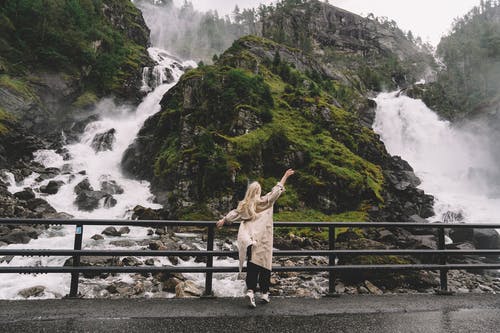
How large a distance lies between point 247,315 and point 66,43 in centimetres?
6274

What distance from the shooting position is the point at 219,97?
124ft

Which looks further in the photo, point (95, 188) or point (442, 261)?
point (95, 188)

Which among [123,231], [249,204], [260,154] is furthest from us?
[260,154]

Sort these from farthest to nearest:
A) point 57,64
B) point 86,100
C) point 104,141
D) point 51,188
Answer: point 57,64 → point 86,100 → point 104,141 → point 51,188

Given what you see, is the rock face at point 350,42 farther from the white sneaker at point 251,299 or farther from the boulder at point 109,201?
the white sneaker at point 251,299

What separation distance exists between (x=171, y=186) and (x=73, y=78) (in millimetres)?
34627

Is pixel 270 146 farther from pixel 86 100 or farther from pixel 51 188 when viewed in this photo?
pixel 86 100

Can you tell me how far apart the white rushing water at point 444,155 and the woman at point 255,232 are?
109ft

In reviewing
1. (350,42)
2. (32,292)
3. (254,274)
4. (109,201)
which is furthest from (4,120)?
(350,42)

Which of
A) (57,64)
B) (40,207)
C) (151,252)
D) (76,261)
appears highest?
(57,64)

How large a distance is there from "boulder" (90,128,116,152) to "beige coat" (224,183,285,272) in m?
39.4

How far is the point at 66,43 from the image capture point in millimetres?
54656

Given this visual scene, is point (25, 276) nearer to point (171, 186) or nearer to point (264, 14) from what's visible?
point (171, 186)

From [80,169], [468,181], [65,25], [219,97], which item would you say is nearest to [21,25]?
[65,25]
